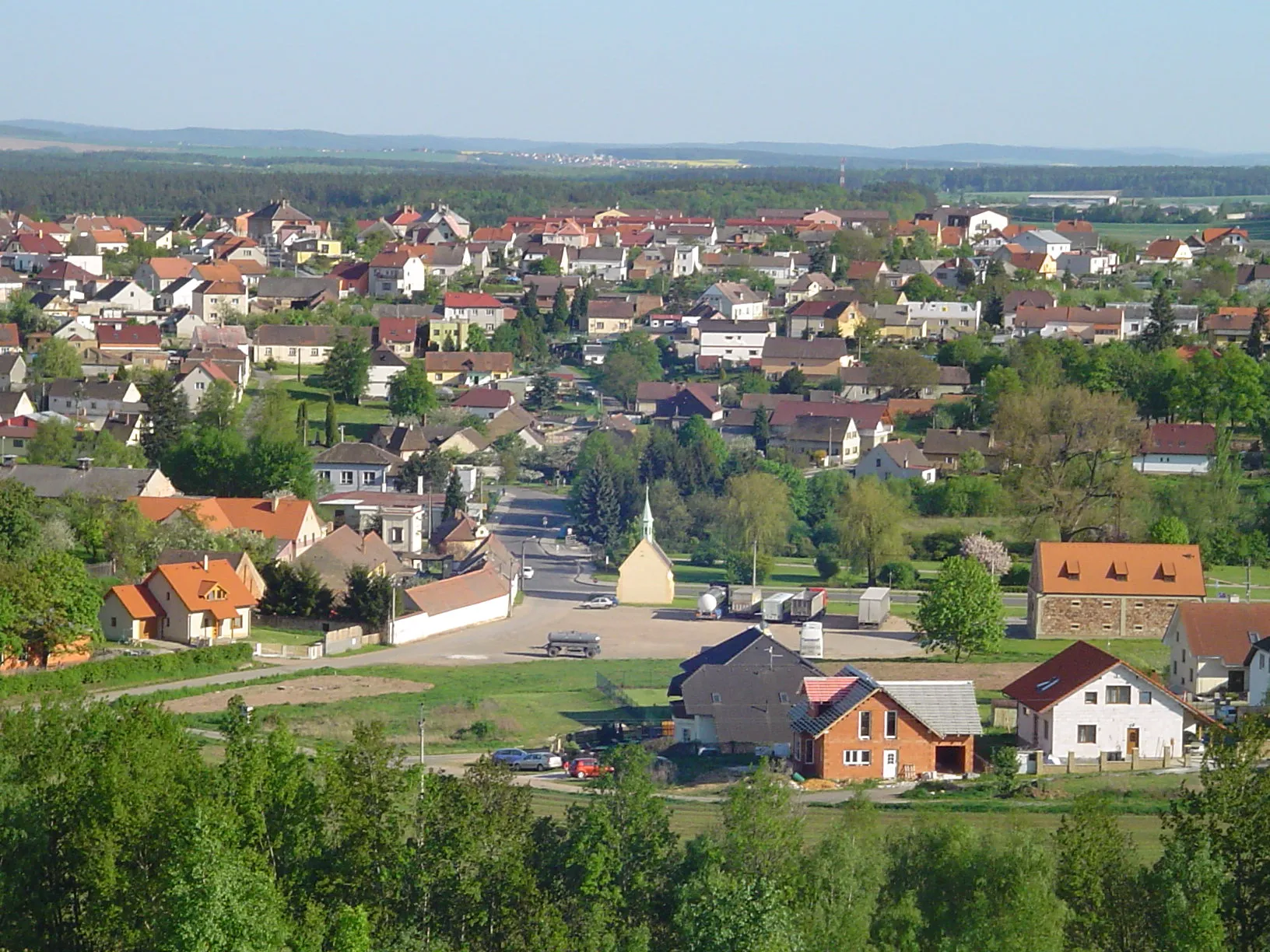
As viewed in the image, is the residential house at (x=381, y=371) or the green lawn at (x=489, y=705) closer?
the green lawn at (x=489, y=705)

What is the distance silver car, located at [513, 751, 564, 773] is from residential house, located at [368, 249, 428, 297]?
47.6 meters

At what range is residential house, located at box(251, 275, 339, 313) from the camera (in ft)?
219

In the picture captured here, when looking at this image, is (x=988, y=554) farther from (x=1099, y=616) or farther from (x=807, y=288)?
(x=807, y=288)

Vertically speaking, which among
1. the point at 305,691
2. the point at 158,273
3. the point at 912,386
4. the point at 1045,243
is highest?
the point at 1045,243

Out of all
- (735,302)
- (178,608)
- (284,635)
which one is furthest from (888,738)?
(735,302)

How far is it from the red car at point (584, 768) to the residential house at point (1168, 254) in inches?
2404

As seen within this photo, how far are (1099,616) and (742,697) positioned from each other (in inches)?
408

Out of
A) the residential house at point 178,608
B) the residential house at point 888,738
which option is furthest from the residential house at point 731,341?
the residential house at point 888,738

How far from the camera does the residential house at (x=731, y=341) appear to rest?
201 feet

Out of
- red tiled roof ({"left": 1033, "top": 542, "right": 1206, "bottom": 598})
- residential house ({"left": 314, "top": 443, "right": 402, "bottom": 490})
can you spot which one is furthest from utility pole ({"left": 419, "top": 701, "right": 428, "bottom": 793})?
residential house ({"left": 314, "top": 443, "right": 402, "bottom": 490})

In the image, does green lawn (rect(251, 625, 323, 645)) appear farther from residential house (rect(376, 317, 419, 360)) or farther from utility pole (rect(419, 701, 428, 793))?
residential house (rect(376, 317, 419, 360))

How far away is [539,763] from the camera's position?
24.2 metres

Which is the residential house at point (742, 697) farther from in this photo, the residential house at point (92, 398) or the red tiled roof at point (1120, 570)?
the residential house at point (92, 398)

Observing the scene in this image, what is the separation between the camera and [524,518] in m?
45.4
